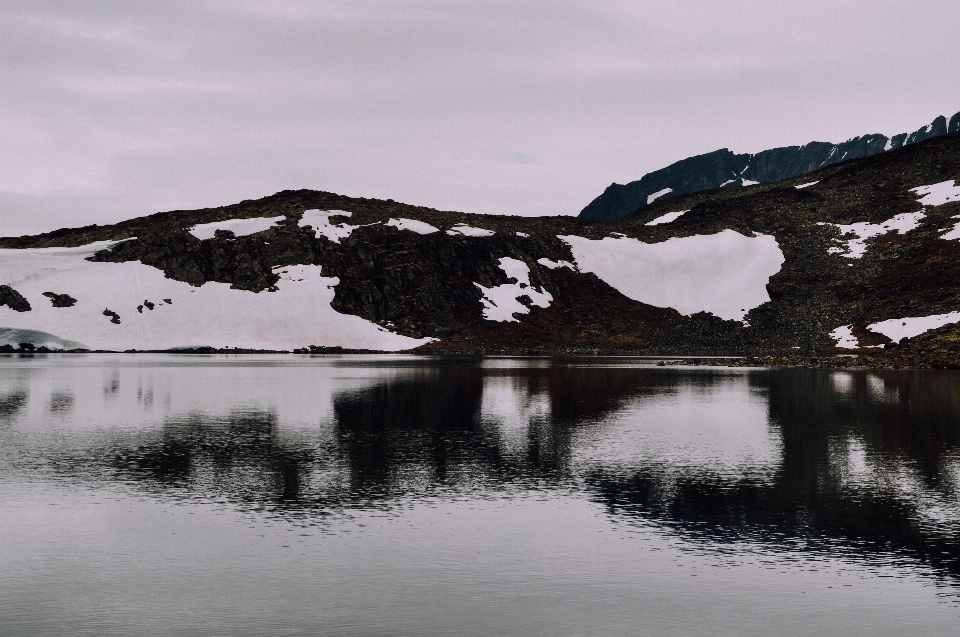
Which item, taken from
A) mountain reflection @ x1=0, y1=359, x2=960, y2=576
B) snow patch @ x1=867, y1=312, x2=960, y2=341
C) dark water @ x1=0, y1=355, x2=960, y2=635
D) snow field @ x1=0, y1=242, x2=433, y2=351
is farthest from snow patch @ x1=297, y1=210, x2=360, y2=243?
dark water @ x1=0, y1=355, x2=960, y2=635

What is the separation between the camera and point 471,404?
55281 millimetres

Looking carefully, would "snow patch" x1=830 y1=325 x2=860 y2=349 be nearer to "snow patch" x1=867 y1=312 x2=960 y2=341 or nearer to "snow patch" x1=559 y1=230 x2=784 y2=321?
"snow patch" x1=867 y1=312 x2=960 y2=341

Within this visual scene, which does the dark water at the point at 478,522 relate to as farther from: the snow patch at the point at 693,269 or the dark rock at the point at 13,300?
the snow patch at the point at 693,269

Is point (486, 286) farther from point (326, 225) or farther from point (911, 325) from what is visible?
point (911, 325)

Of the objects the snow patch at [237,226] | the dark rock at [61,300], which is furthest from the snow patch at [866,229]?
the dark rock at [61,300]

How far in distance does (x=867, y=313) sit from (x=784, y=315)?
1387cm

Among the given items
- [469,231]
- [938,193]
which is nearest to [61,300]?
[469,231]

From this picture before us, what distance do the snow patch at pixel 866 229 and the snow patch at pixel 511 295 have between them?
2369 inches

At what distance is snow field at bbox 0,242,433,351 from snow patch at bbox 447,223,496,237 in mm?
34162

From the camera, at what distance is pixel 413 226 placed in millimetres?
190625

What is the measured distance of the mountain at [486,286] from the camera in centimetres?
14550

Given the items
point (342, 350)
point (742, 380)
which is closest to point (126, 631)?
point (742, 380)

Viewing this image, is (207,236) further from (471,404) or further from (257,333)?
(471,404)

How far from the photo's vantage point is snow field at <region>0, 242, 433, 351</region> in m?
143
